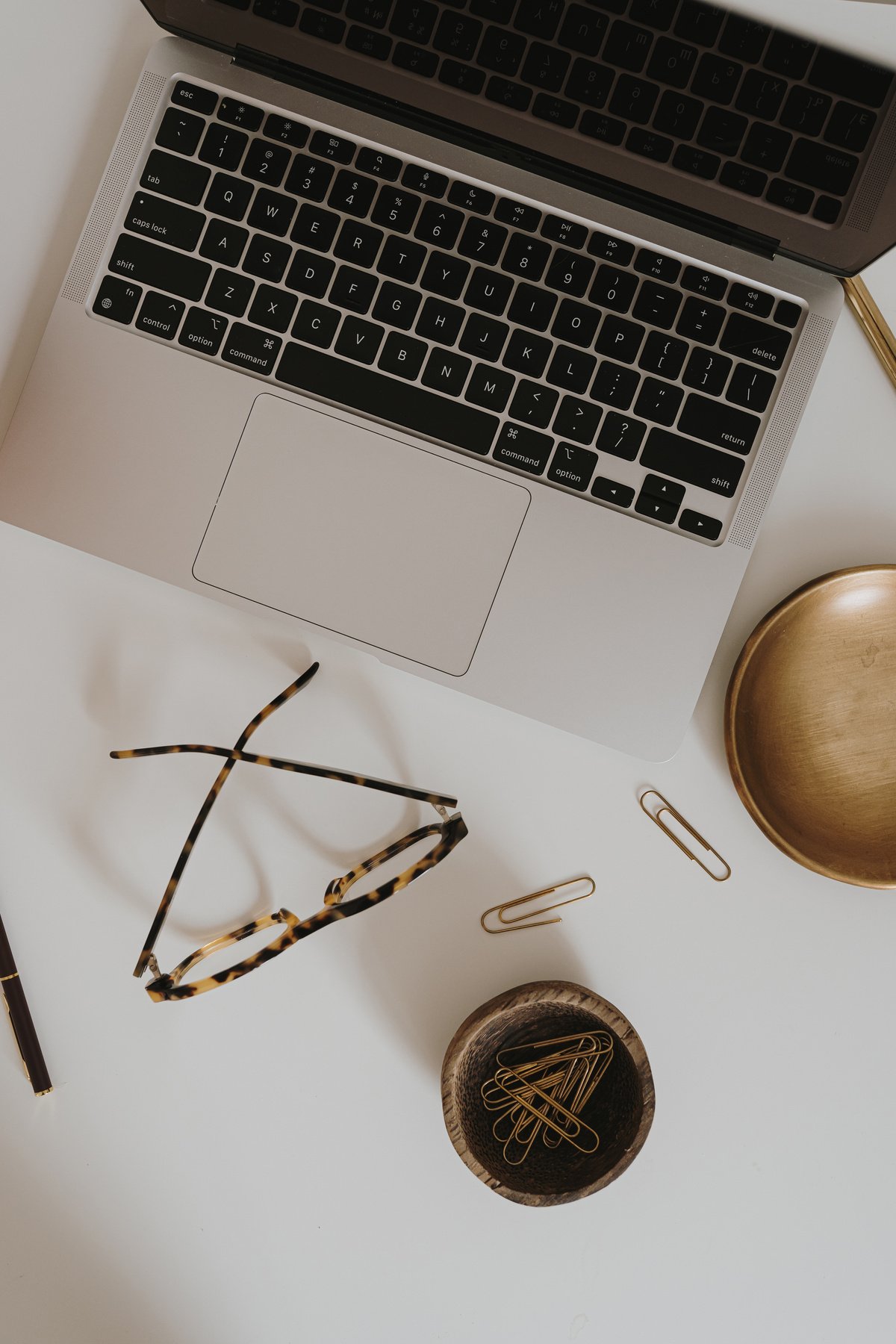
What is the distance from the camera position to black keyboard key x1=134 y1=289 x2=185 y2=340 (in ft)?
2.11

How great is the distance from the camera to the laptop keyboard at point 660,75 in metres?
0.55

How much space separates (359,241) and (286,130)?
98 millimetres

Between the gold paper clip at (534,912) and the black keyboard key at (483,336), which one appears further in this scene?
the gold paper clip at (534,912)

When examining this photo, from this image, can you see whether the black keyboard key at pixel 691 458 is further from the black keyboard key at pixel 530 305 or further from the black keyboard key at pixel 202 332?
the black keyboard key at pixel 202 332

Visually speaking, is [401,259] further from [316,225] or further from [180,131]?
[180,131]

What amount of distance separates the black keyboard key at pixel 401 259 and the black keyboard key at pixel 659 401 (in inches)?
7.8

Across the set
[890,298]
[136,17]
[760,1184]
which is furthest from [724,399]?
[760,1184]

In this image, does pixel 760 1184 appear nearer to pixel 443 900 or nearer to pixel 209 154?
pixel 443 900

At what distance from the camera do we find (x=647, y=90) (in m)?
0.57

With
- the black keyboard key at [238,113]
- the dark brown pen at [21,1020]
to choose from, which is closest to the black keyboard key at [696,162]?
the black keyboard key at [238,113]

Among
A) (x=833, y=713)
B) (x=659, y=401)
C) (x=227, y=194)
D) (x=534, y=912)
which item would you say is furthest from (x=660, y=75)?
(x=534, y=912)

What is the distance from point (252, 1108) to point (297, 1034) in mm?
77

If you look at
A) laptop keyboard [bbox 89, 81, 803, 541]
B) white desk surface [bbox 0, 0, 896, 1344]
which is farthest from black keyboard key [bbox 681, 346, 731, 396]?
white desk surface [bbox 0, 0, 896, 1344]

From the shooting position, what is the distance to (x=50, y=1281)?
2.47ft
